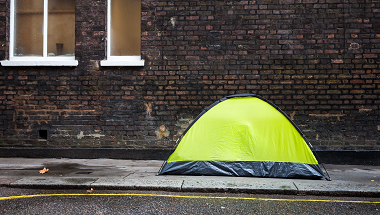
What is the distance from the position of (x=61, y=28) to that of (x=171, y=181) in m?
4.63

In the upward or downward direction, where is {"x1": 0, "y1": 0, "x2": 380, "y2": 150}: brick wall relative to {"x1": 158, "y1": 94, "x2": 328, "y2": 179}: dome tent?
upward

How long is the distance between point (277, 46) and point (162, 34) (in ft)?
8.12

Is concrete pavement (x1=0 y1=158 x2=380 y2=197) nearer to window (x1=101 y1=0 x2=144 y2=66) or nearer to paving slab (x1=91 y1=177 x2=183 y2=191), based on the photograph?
paving slab (x1=91 y1=177 x2=183 y2=191)

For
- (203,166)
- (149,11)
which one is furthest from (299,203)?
(149,11)

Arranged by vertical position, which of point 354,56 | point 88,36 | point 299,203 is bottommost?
point 299,203

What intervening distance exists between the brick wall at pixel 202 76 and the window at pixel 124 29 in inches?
9.4

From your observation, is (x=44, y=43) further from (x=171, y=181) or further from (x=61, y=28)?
(x=171, y=181)

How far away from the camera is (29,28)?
700 cm

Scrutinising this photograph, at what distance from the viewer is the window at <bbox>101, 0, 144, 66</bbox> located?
6805mm

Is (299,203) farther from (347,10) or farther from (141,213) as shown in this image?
(347,10)

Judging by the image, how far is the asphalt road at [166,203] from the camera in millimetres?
3461

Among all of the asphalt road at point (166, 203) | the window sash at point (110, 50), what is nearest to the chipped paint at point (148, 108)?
the window sash at point (110, 50)

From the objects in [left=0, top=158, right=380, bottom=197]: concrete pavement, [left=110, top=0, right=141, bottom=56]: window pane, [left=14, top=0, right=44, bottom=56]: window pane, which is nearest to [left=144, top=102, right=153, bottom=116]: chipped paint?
[left=110, top=0, right=141, bottom=56]: window pane

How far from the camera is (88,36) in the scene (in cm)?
668
